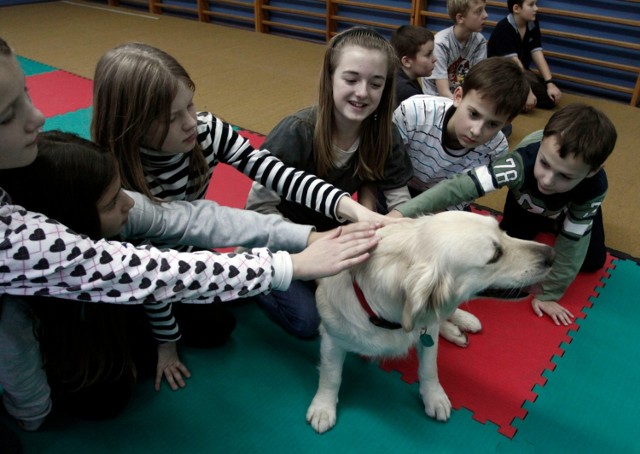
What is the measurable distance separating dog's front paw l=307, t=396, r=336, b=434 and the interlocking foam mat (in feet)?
0.11

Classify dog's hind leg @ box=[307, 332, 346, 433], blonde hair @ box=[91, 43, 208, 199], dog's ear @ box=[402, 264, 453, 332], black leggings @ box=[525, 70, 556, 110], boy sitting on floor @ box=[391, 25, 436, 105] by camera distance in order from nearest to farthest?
1. dog's ear @ box=[402, 264, 453, 332]
2. blonde hair @ box=[91, 43, 208, 199]
3. dog's hind leg @ box=[307, 332, 346, 433]
4. boy sitting on floor @ box=[391, 25, 436, 105]
5. black leggings @ box=[525, 70, 556, 110]

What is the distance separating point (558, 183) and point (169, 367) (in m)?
1.90

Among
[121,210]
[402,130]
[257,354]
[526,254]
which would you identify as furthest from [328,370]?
[402,130]

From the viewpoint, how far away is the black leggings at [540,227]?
2.60 m

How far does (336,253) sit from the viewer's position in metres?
1.43

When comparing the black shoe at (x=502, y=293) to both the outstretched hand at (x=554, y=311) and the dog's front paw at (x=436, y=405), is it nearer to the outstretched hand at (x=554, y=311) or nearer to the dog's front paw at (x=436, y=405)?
the dog's front paw at (x=436, y=405)

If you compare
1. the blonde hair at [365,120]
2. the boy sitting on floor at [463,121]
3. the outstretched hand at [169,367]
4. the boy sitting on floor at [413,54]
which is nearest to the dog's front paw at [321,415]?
the outstretched hand at [169,367]

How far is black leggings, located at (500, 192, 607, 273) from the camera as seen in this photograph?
8.52ft

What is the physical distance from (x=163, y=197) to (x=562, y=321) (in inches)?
76.8

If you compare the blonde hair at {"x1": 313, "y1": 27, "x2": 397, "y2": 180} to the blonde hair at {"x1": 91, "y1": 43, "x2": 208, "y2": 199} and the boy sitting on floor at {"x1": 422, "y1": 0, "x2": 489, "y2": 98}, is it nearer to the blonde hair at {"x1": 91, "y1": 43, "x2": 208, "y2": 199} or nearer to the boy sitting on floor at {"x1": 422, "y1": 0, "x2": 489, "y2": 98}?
the blonde hair at {"x1": 91, "y1": 43, "x2": 208, "y2": 199}

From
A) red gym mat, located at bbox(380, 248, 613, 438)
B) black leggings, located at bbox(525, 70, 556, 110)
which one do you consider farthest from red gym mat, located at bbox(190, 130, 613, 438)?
black leggings, located at bbox(525, 70, 556, 110)

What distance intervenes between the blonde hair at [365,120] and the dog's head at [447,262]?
80 cm

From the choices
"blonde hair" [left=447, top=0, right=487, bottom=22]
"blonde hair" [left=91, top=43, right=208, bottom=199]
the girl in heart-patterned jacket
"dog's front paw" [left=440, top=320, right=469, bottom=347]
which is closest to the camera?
the girl in heart-patterned jacket

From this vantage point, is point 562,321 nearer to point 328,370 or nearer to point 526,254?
point 526,254
